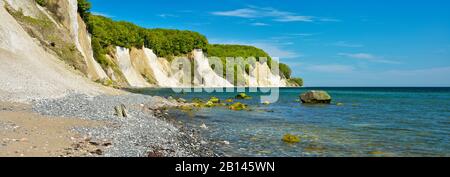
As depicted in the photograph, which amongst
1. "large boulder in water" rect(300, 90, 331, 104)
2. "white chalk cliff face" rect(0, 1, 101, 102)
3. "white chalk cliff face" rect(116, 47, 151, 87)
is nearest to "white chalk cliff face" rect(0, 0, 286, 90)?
"white chalk cliff face" rect(116, 47, 151, 87)

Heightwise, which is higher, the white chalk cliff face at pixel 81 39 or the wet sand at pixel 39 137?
the white chalk cliff face at pixel 81 39

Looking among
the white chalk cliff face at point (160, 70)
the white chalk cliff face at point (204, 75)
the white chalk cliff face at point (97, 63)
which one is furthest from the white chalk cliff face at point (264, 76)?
the white chalk cliff face at point (160, 70)

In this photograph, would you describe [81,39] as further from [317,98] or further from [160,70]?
[160,70]

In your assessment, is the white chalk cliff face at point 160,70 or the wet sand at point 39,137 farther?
the white chalk cliff face at point 160,70

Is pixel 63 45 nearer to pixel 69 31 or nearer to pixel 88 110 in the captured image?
pixel 69 31

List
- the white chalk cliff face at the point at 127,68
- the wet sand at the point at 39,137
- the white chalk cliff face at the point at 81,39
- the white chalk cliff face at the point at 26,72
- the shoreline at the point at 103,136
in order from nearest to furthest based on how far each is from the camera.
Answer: the wet sand at the point at 39,137 → the shoreline at the point at 103,136 → the white chalk cliff face at the point at 26,72 → the white chalk cliff face at the point at 81,39 → the white chalk cliff face at the point at 127,68

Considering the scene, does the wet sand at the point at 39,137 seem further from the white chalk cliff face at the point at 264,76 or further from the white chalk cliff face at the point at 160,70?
the white chalk cliff face at the point at 264,76

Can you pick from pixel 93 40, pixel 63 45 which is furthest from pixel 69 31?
pixel 93 40

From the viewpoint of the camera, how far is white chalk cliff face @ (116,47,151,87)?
102750 millimetres

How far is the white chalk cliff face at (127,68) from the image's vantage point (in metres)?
103
